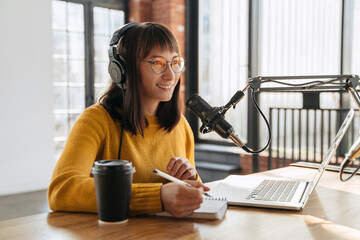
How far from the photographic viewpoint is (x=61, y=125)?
14.4ft

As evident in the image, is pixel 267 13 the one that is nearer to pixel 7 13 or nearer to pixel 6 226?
pixel 7 13

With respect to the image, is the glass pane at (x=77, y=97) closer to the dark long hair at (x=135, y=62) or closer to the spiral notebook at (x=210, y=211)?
the dark long hair at (x=135, y=62)

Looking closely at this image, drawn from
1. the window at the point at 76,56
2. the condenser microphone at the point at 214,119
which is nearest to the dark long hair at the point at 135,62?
the condenser microphone at the point at 214,119

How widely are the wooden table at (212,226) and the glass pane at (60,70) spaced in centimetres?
349

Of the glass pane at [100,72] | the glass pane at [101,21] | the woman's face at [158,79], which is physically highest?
the glass pane at [101,21]

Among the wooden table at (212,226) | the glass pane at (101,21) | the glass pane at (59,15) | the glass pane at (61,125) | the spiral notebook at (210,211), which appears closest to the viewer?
the wooden table at (212,226)

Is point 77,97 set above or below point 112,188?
above

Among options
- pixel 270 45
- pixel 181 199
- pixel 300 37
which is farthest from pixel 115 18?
pixel 181 199

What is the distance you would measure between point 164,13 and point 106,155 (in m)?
3.67

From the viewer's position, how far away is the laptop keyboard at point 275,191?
1172 millimetres

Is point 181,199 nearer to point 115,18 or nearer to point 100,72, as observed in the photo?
point 100,72

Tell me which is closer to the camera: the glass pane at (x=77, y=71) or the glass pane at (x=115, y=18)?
the glass pane at (x=77, y=71)

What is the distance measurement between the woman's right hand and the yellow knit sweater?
0.03 meters

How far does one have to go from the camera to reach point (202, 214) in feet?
3.24
